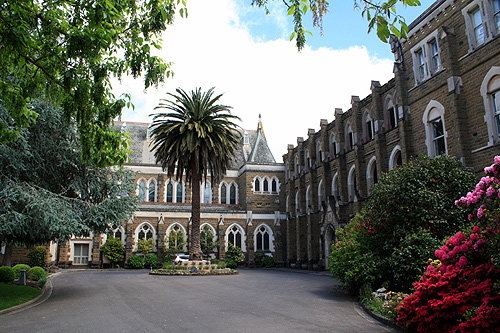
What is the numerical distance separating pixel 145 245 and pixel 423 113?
89.6 feet

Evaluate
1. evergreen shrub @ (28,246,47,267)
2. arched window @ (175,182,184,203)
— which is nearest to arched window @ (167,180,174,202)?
arched window @ (175,182,184,203)

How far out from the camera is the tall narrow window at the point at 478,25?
1773 cm

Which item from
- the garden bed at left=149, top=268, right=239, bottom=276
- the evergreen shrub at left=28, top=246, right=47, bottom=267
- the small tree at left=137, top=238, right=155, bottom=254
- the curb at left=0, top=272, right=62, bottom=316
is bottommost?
the curb at left=0, top=272, right=62, bottom=316

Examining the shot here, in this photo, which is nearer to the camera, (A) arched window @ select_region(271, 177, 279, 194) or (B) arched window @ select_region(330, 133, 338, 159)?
(B) arched window @ select_region(330, 133, 338, 159)

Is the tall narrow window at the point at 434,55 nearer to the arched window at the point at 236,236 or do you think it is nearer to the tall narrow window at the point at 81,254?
the arched window at the point at 236,236

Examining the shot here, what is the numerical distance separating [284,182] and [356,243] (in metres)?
31.3

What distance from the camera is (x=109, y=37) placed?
696cm

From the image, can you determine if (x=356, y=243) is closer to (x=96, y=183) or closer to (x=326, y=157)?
(x=96, y=183)

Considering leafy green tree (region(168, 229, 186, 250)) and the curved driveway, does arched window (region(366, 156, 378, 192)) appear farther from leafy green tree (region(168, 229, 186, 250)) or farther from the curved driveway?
leafy green tree (region(168, 229, 186, 250))

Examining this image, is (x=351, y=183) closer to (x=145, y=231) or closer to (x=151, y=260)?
(x=151, y=260)

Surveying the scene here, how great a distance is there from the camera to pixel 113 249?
3822 cm

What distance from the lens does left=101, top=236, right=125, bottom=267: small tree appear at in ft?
125

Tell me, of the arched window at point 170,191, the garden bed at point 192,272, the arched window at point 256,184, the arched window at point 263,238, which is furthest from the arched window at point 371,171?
the arched window at point 170,191

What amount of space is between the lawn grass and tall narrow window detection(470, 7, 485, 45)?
66.4ft
